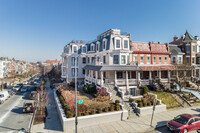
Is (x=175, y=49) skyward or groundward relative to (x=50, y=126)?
skyward

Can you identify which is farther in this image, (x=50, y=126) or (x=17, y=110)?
(x=17, y=110)

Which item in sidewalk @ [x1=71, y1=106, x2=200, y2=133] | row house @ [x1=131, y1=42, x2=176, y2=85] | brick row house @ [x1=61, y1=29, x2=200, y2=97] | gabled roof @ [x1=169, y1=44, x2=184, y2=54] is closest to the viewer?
sidewalk @ [x1=71, y1=106, x2=200, y2=133]

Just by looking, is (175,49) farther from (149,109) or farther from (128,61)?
(149,109)

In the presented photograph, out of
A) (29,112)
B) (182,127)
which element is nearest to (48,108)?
(29,112)

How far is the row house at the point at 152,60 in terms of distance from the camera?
1038 inches

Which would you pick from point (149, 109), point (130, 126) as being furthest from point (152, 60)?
point (130, 126)

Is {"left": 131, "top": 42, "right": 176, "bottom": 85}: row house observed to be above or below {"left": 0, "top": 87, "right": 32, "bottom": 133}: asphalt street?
above

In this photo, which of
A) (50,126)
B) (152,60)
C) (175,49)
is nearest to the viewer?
(50,126)

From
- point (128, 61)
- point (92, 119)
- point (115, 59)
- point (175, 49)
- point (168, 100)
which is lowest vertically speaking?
point (92, 119)

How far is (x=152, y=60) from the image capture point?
28.1m

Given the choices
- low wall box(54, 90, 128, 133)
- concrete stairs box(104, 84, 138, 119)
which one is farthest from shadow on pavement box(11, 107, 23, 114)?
concrete stairs box(104, 84, 138, 119)

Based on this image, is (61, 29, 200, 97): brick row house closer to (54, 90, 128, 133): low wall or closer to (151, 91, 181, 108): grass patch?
(151, 91, 181, 108): grass patch

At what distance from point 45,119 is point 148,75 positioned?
22274 millimetres

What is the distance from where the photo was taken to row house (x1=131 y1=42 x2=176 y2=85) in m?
26.4
